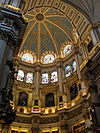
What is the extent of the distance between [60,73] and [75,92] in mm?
4727

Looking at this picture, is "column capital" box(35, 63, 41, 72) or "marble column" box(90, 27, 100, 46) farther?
"column capital" box(35, 63, 41, 72)

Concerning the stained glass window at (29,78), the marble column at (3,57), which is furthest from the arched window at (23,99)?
the marble column at (3,57)

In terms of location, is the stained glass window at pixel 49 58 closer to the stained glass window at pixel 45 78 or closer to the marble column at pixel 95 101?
the stained glass window at pixel 45 78

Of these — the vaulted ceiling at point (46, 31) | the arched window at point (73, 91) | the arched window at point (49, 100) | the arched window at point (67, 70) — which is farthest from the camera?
the vaulted ceiling at point (46, 31)

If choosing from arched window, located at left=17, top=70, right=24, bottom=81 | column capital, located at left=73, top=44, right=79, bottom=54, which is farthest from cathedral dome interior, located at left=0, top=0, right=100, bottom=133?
column capital, located at left=73, top=44, right=79, bottom=54

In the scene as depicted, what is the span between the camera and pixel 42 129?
19.5m

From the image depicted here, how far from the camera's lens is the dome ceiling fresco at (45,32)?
26.4 meters

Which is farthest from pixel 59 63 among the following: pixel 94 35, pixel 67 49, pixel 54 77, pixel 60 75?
pixel 94 35

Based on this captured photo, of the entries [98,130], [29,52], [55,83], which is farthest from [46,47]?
[98,130]

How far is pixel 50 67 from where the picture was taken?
86.6 feet

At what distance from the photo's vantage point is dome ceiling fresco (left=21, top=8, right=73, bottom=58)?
86.5ft

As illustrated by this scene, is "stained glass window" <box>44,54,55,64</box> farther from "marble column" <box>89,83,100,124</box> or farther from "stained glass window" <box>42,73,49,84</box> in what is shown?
"marble column" <box>89,83,100,124</box>

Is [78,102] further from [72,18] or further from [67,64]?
[72,18]

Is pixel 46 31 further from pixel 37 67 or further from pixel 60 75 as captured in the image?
pixel 60 75
